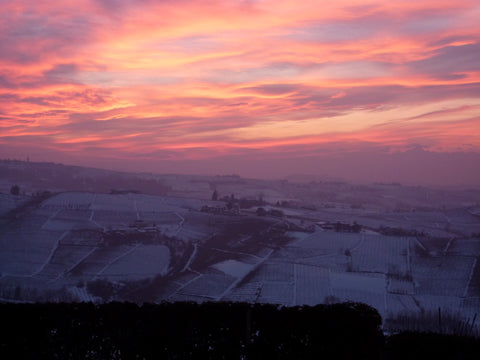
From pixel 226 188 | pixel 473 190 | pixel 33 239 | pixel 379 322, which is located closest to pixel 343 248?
pixel 33 239

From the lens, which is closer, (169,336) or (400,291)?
(169,336)

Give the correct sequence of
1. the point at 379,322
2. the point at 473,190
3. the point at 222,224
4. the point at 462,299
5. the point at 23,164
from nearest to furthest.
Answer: the point at 379,322 → the point at 462,299 → the point at 222,224 → the point at 23,164 → the point at 473,190

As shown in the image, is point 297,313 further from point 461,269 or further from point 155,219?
point 155,219

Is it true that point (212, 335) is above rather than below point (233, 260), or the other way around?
above

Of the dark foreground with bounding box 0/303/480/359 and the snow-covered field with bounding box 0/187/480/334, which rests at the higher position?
the dark foreground with bounding box 0/303/480/359

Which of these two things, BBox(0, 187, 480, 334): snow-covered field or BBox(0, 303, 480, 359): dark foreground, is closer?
BBox(0, 303, 480, 359): dark foreground

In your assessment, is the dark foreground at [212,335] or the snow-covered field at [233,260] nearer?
the dark foreground at [212,335]

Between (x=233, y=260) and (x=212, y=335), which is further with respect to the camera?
(x=233, y=260)

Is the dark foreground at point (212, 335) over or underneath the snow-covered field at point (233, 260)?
over
